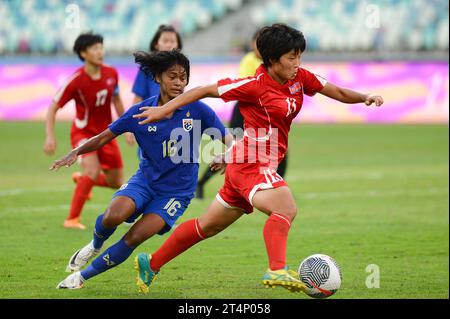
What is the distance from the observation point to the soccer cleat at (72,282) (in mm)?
6848

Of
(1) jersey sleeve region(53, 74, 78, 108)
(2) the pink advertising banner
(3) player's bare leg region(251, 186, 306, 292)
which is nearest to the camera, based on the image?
(3) player's bare leg region(251, 186, 306, 292)

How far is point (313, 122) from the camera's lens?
24422 millimetres

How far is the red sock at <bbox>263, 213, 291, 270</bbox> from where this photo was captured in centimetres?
593

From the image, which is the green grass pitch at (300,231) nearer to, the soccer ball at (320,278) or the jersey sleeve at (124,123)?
the soccer ball at (320,278)

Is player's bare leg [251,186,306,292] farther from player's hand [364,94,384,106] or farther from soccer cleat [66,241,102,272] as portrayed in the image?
soccer cleat [66,241,102,272]

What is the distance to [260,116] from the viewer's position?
6285 millimetres

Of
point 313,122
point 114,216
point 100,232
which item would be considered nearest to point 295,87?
point 114,216

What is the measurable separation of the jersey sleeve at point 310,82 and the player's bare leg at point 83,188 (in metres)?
4.18

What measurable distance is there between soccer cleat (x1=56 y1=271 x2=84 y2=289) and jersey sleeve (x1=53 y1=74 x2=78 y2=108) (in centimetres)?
344

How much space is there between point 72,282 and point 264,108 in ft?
6.80

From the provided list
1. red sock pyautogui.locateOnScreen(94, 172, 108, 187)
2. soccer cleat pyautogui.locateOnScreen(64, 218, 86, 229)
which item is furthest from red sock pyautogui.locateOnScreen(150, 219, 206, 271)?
red sock pyautogui.locateOnScreen(94, 172, 108, 187)

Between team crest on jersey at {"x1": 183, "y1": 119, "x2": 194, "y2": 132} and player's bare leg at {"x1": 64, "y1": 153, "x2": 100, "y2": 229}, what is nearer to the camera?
team crest on jersey at {"x1": 183, "y1": 119, "x2": 194, "y2": 132}

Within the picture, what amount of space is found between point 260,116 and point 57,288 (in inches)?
84.0

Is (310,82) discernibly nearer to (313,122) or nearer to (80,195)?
(80,195)
